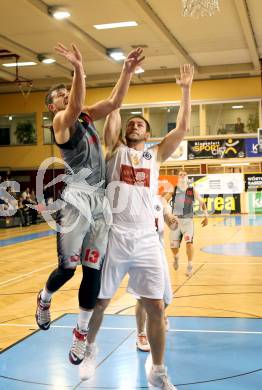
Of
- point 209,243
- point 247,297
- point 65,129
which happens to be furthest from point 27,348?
point 209,243

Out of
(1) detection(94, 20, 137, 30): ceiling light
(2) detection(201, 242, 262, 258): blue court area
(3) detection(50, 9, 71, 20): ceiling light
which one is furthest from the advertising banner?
(3) detection(50, 9, 71, 20): ceiling light

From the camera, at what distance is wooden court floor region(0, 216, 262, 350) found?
710 centimetres

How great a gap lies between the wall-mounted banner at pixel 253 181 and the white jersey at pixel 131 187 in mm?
21620

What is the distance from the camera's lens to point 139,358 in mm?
5223

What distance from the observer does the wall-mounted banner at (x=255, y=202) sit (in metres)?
25.6

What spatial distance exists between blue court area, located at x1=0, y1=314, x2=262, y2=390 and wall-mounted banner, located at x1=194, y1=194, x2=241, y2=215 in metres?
19.4

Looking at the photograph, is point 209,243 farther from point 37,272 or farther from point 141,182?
point 141,182

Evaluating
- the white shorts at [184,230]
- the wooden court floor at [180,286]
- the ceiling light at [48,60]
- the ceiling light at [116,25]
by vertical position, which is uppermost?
the ceiling light at [116,25]

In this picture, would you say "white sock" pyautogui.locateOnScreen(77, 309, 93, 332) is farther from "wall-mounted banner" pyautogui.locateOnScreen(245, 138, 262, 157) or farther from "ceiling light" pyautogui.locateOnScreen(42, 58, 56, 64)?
"wall-mounted banner" pyautogui.locateOnScreen(245, 138, 262, 157)

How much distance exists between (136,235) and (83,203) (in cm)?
47

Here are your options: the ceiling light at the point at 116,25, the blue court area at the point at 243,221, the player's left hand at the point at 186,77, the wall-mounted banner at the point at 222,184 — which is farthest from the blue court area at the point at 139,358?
the wall-mounted banner at the point at 222,184

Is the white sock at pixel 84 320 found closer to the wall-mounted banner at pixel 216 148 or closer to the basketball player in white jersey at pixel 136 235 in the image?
the basketball player in white jersey at pixel 136 235

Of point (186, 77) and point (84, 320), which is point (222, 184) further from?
point (84, 320)

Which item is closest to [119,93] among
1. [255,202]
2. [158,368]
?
[158,368]
